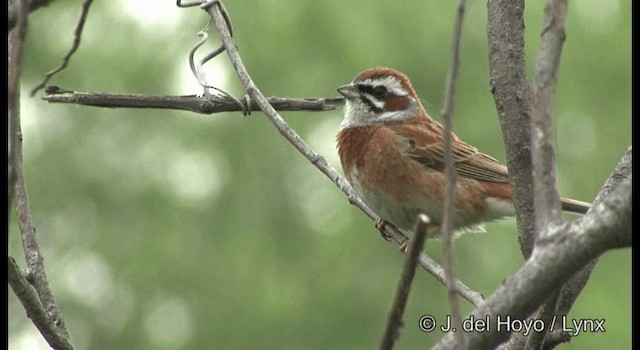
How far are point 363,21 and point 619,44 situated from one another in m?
2.24

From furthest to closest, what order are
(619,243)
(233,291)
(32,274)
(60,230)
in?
(60,230), (233,291), (32,274), (619,243)

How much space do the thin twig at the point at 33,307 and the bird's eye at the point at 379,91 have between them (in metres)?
3.25

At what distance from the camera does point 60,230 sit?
9.02m

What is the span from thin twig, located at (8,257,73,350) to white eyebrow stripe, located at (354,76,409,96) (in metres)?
3.25

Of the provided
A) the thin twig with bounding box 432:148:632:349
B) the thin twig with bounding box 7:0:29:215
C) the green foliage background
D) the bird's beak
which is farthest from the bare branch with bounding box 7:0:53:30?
the green foliage background

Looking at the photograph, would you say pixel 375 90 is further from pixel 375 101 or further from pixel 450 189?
pixel 450 189

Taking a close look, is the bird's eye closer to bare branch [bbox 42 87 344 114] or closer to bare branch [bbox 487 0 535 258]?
bare branch [bbox 42 87 344 114]

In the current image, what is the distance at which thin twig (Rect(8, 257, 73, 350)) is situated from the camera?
7.88ft

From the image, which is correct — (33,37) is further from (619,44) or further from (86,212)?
(619,44)

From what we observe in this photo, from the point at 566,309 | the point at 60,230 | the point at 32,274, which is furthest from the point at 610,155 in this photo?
the point at 32,274

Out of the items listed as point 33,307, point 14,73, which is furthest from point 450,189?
point 33,307

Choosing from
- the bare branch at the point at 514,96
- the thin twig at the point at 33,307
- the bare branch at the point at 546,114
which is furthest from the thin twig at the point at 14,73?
the bare branch at the point at 514,96

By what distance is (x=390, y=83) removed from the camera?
18.5ft

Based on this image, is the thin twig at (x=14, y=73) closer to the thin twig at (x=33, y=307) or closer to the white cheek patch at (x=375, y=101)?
the thin twig at (x=33, y=307)
